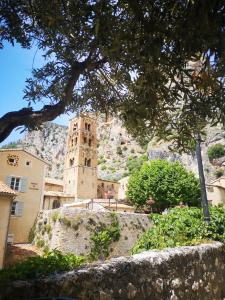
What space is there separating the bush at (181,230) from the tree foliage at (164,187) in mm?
28021

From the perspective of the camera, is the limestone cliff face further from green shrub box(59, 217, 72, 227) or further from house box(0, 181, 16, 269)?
house box(0, 181, 16, 269)

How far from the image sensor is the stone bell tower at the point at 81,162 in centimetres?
5928

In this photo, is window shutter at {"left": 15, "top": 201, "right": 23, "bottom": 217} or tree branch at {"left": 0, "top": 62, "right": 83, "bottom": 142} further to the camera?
window shutter at {"left": 15, "top": 201, "right": 23, "bottom": 217}

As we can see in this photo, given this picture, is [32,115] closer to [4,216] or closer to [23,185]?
[4,216]

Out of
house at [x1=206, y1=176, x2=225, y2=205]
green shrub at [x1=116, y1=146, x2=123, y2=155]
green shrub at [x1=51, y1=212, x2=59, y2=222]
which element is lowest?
green shrub at [x1=51, y1=212, x2=59, y2=222]

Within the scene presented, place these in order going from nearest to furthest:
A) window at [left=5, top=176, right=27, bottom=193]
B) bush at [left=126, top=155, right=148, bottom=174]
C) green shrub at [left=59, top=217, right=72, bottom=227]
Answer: green shrub at [left=59, top=217, right=72, bottom=227]
window at [left=5, top=176, right=27, bottom=193]
bush at [left=126, top=155, right=148, bottom=174]

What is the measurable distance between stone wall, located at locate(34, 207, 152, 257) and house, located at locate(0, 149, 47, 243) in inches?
101

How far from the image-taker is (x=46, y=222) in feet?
88.7

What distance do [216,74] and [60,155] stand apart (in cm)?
10941

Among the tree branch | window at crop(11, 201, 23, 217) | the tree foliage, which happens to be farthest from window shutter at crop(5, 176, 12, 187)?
the tree branch

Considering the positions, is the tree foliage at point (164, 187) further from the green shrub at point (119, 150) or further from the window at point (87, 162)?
the green shrub at point (119, 150)

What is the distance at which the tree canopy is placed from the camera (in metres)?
3.47

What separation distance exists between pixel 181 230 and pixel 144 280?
18.3 feet

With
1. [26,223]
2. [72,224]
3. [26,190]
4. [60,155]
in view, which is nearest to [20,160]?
[26,190]
